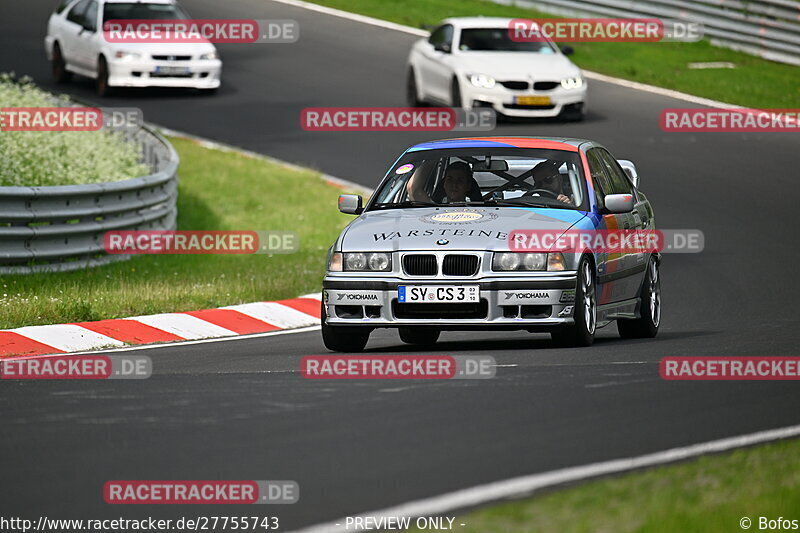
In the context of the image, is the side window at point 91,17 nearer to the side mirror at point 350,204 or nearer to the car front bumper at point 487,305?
Answer: the side mirror at point 350,204

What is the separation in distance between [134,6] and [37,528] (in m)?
23.2

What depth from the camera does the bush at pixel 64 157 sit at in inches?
755

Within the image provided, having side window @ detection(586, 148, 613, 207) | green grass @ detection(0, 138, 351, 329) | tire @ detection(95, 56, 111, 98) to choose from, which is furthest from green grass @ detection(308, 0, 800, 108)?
side window @ detection(586, 148, 613, 207)

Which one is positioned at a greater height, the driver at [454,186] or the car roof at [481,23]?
the driver at [454,186]

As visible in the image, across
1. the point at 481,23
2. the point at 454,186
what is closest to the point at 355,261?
the point at 454,186

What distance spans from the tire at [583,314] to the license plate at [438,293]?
0.66m

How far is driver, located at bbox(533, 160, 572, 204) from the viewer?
39.6 ft

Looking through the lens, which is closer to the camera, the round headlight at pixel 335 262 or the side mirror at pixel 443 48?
the round headlight at pixel 335 262

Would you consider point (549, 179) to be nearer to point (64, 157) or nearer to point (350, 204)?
point (350, 204)

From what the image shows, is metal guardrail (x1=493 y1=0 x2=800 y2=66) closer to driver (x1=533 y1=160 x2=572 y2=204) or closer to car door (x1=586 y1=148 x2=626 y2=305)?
car door (x1=586 y1=148 x2=626 y2=305)

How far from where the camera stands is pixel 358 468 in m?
6.94

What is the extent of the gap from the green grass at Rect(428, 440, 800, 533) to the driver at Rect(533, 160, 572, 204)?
5266 mm

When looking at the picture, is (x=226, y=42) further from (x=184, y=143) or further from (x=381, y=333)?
(x=381, y=333)

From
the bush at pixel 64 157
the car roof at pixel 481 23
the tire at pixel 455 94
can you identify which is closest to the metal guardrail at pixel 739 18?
the car roof at pixel 481 23
